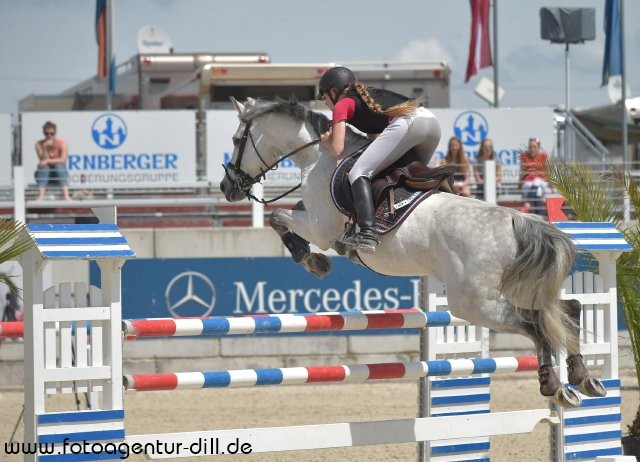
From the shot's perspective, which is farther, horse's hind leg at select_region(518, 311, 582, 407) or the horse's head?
the horse's head

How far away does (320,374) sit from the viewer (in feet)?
19.3

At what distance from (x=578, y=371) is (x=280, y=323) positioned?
157 cm

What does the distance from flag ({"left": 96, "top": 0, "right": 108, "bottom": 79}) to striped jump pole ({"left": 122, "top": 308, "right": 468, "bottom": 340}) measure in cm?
1393

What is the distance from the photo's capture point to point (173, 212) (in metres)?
13.8

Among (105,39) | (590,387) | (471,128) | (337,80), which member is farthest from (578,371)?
(105,39)

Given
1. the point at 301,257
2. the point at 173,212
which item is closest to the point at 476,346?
the point at 301,257

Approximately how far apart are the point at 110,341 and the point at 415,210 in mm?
1861

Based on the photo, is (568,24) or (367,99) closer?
(367,99)

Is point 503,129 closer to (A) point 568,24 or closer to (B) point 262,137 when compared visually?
(A) point 568,24

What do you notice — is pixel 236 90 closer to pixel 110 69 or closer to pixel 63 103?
pixel 110 69

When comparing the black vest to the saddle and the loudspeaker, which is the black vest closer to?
the saddle

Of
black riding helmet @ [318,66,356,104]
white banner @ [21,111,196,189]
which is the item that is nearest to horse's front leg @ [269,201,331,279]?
black riding helmet @ [318,66,356,104]

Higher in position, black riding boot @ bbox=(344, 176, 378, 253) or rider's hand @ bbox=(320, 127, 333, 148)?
rider's hand @ bbox=(320, 127, 333, 148)

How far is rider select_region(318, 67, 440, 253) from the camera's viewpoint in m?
6.26
